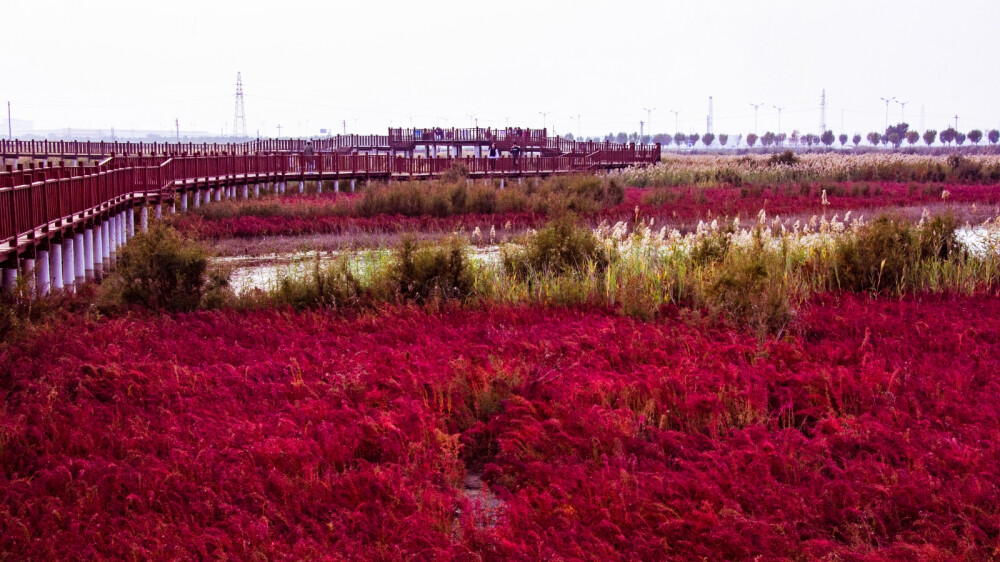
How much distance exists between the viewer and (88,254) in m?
22.0

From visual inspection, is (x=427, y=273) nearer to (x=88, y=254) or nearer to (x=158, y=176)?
(x=88, y=254)

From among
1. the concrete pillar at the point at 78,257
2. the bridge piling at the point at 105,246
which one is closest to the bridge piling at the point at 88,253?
the concrete pillar at the point at 78,257

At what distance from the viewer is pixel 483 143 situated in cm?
7406

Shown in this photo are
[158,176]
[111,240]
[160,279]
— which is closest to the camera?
[160,279]

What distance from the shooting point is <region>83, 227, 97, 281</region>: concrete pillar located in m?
21.5

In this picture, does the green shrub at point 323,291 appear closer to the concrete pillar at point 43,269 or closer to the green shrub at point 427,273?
the green shrub at point 427,273

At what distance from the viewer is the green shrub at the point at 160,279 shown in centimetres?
1570

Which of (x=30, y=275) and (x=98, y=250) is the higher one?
(x=30, y=275)

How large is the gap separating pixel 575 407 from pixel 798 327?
4.16 metres

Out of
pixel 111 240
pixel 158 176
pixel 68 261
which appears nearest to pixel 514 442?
pixel 68 261

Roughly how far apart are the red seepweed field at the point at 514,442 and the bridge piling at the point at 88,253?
893 cm

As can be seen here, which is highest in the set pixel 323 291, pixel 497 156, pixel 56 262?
pixel 497 156

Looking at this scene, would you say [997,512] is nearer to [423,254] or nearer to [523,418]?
[523,418]

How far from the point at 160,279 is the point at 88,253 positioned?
6.95 meters
